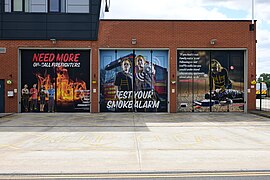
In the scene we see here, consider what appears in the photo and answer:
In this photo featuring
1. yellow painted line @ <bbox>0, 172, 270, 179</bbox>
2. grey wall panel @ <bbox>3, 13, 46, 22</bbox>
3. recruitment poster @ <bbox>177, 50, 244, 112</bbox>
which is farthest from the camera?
recruitment poster @ <bbox>177, 50, 244, 112</bbox>

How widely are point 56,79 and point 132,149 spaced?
15.8 meters

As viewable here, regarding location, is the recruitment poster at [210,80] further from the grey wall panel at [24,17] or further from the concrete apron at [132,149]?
the grey wall panel at [24,17]

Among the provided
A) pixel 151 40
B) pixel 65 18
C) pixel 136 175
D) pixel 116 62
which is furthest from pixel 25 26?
pixel 136 175

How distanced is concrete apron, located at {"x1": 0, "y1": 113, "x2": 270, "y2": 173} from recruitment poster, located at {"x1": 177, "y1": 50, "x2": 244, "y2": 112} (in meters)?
9.02

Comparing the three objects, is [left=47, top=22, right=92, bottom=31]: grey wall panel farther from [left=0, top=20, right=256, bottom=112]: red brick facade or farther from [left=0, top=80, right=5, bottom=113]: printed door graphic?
[left=0, top=80, right=5, bottom=113]: printed door graphic

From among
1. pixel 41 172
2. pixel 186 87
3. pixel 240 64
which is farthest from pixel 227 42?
pixel 41 172

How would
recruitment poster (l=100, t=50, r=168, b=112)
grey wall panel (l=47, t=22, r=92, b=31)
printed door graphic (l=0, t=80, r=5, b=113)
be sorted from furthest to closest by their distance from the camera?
recruitment poster (l=100, t=50, r=168, b=112)
printed door graphic (l=0, t=80, r=5, b=113)
grey wall panel (l=47, t=22, r=92, b=31)

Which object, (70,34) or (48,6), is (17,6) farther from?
(70,34)

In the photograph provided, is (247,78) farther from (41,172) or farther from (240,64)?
(41,172)

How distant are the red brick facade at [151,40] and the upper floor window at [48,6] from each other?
182 centimetres

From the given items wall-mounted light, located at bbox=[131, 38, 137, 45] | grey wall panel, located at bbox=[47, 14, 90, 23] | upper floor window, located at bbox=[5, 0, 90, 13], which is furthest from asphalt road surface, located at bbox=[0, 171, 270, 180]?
upper floor window, located at bbox=[5, 0, 90, 13]

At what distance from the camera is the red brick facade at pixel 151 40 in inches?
993

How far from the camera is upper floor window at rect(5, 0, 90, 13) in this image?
2511 centimetres

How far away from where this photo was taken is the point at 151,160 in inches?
366
